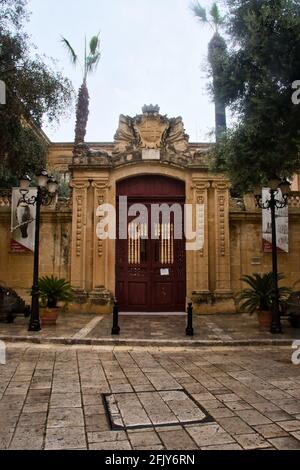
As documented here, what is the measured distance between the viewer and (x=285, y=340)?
8.41 m

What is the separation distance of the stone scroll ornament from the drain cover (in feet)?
33.5

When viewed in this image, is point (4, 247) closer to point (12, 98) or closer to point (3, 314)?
point (3, 314)

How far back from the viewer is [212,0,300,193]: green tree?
7359 millimetres

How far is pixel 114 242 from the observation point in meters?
13.3

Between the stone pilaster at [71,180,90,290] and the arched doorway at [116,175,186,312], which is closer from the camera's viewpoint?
the stone pilaster at [71,180,90,290]

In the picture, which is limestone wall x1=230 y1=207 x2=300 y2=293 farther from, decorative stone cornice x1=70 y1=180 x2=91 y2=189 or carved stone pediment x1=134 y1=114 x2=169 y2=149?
decorative stone cornice x1=70 y1=180 x2=91 y2=189

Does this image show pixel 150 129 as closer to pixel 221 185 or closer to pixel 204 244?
pixel 221 185

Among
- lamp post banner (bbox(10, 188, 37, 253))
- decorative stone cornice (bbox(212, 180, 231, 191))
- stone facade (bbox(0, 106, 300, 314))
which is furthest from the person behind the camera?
decorative stone cornice (bbox(212, 180, 231, 191))

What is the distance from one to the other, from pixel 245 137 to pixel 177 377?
583 cm

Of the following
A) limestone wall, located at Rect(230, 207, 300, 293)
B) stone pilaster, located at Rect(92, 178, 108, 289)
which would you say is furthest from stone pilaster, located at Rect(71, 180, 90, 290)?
limestone wall, located at Rect(230, 207, 300, 293)

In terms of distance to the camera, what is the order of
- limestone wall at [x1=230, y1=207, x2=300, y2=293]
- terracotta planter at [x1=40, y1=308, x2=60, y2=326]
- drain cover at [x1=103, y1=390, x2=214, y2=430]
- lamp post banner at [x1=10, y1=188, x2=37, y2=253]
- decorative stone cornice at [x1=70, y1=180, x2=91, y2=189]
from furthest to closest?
decorative stone cornice at [x1=70, y1=180, x2=91, y2=189] → limestone wall at [x1=230, y1=207, x2=300, y2=293] → lamp post banner at [x1=10, y1=188, x2=37, y2=253] → terracotta planter at [x1=40, y1=308, x2=60, y2=326] → drain cover at [x1=103, y1=390, x2=214, y2=430]

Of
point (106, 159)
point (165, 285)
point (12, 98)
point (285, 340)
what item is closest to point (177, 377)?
point (285, 340)

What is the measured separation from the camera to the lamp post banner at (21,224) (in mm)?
13219

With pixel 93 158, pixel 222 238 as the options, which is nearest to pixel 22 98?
pixel 93 158
